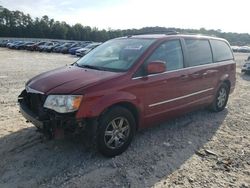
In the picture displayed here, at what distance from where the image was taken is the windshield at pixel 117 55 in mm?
4543

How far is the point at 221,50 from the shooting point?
268 inches

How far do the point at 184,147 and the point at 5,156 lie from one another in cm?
284

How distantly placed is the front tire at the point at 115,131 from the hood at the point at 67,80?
0.53 m

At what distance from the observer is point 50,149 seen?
4422mm

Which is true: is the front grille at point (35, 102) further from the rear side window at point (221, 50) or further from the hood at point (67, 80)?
the rear side window at point (221, 50)

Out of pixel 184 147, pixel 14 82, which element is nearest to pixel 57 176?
pixel 184 147

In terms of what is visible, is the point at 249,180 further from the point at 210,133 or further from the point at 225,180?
the point at 210,133

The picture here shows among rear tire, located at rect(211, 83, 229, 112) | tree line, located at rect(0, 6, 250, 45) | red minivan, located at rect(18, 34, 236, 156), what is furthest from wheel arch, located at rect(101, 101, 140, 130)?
tree line, located at rect(0, 6, 250, 45)

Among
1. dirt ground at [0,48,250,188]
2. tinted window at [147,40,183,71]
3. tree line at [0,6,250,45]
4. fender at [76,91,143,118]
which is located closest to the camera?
dirt ground at [0,48,250,188]

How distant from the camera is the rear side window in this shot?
6488 millimetres

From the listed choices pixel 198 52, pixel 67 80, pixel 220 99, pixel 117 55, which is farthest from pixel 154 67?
pixel 220 99

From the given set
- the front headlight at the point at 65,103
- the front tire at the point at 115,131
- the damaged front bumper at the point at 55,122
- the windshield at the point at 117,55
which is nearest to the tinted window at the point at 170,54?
the windshield at the point at 117,55

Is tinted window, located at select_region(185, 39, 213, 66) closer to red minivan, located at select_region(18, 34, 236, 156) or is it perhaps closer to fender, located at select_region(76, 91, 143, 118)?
red minivan, located at select_region(18, 34, 236, 156)

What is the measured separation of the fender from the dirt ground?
0.59 meters
